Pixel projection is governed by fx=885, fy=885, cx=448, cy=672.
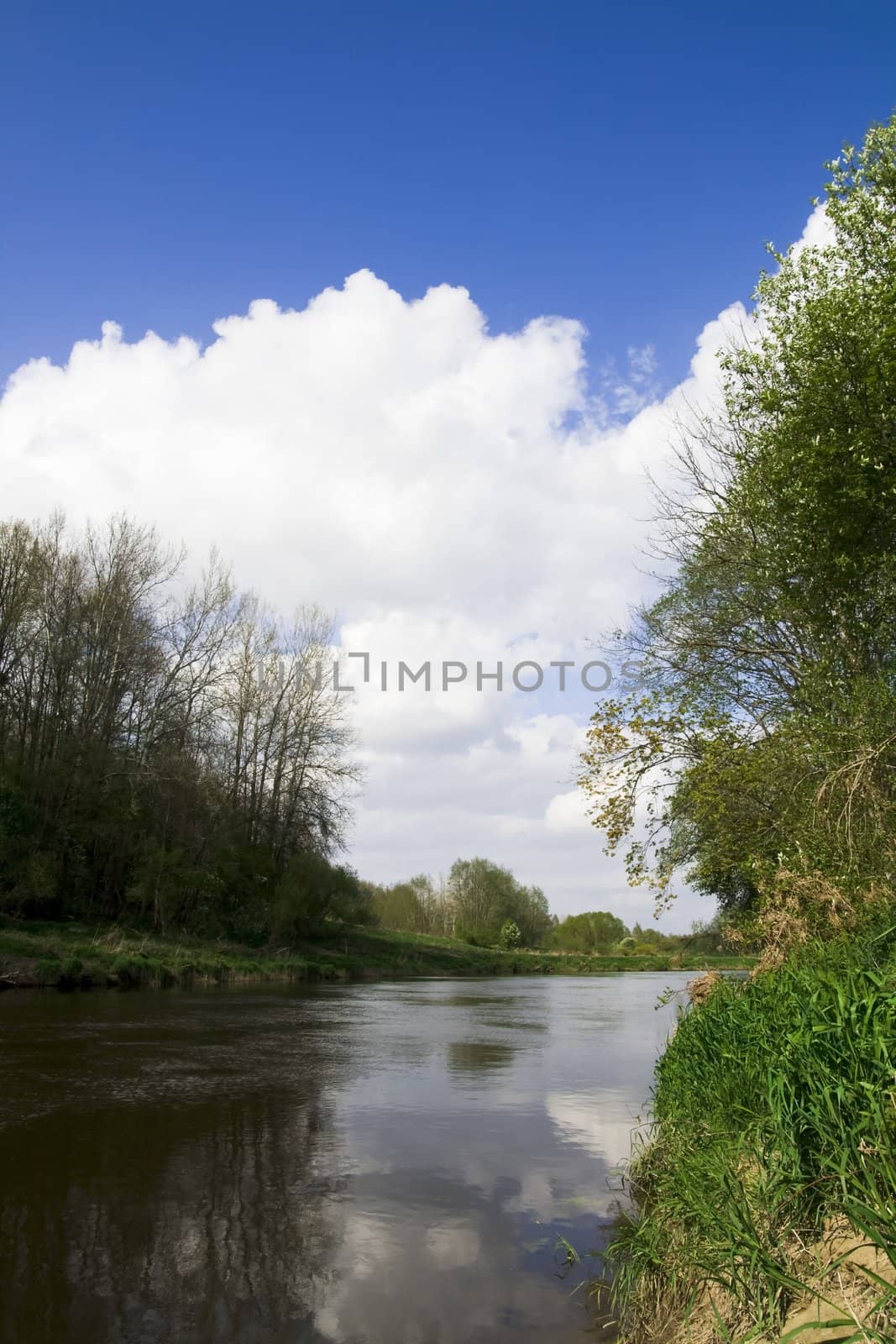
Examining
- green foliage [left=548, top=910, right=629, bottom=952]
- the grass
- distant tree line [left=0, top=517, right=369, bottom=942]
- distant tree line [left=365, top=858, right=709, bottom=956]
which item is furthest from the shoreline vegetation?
green foliage [left=548, top=910, right=629, bottom=952]

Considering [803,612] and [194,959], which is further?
[194,959]

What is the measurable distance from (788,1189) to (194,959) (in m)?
28.1

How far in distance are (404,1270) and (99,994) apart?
19547 millimetres

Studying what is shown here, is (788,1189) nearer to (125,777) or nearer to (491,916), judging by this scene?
(125,777)

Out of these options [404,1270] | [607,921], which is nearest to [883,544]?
[404,1270]

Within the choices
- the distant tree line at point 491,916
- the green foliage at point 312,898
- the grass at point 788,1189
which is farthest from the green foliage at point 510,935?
the grass at point 788,1189

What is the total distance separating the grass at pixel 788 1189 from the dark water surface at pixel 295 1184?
2.76 ft

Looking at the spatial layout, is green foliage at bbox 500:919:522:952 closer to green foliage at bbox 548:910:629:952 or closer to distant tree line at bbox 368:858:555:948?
distant tree line at bbox 368:858:555:948

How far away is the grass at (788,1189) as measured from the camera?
3498mm

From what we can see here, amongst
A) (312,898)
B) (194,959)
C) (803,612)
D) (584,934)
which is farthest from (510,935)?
(803,612)

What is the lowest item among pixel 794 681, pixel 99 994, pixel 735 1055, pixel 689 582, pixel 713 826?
pixel 99 994

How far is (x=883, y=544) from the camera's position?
37.8ft

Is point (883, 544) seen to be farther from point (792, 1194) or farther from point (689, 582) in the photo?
point (792, 1194)

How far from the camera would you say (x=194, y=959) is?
96.3ft
